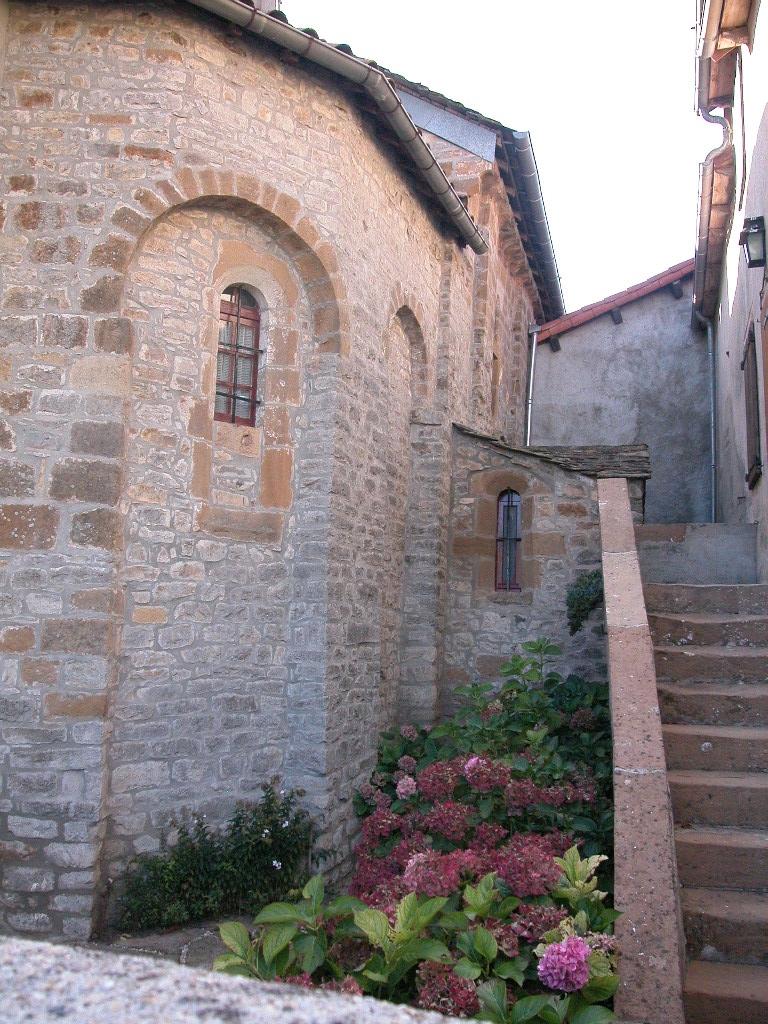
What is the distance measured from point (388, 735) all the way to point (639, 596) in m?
3.32

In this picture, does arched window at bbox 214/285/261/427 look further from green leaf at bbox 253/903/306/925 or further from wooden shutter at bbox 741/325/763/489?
wooden shutter at bbox 741/325/763/489

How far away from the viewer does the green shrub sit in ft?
17.9

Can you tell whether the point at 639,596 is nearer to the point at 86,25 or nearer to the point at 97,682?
the point at 97,682

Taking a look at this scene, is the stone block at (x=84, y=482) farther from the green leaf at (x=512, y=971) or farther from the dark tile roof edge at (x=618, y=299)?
the dark tile roof edge at (x=618, y=299)

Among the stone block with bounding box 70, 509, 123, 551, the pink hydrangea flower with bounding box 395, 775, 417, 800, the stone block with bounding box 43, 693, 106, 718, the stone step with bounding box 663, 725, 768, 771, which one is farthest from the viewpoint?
the pink hydrangea flower with bounding box 395, 775, 417, 800

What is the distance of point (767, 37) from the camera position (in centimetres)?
690

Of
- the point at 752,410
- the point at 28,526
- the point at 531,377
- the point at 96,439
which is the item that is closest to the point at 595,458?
the point at 752,410

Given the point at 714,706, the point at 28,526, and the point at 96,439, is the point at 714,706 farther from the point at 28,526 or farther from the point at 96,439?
the point at 28,526

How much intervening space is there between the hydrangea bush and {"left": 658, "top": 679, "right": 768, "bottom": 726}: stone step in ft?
2.23

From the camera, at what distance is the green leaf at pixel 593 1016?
113 inches

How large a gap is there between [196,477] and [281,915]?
10.7ft

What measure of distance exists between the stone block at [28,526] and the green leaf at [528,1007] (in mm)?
3801

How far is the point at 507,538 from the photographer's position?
886 cm

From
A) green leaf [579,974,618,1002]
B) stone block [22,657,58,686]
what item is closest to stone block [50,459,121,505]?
stone block [22,657,58,686]
